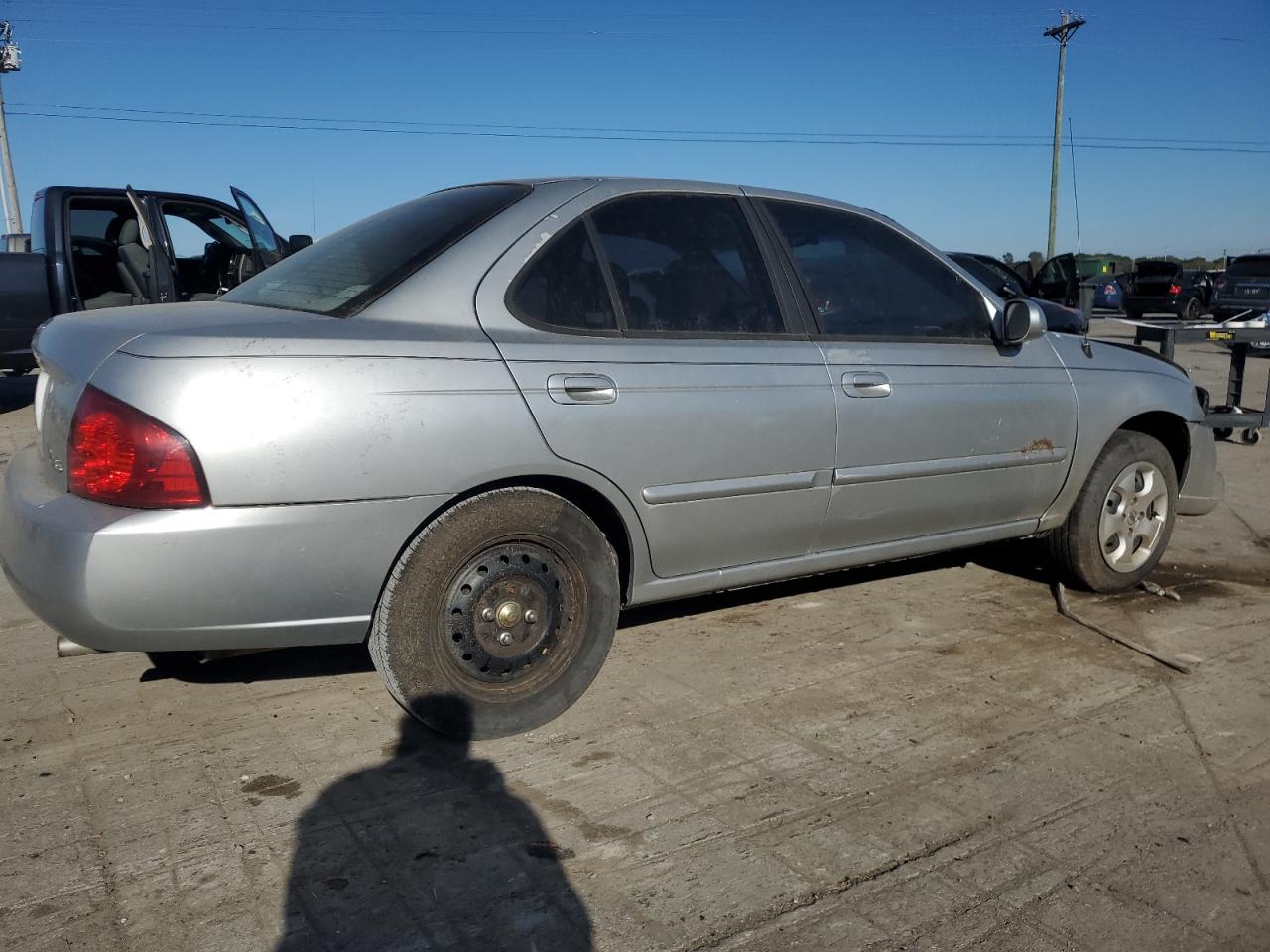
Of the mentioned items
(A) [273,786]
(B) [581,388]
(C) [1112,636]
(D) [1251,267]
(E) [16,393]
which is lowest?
(C) [1112,636]

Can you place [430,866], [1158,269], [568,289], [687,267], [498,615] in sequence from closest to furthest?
[430,866] → [498,615] → [568,289] → [687,267] → [1158,269]

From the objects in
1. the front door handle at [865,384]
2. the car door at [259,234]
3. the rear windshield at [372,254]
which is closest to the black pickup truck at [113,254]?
the car door at [259,234]

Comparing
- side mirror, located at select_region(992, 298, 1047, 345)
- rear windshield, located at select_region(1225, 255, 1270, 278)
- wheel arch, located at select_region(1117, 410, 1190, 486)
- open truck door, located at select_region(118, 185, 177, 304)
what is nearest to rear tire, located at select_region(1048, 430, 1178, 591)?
wheel arch, located at select_region(1117, 410, 1190, 486)

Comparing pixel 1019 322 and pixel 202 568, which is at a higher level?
pixel 1019 322

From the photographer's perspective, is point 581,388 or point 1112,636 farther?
point 1112,636

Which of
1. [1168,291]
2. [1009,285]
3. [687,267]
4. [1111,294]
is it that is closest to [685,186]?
[687,267]

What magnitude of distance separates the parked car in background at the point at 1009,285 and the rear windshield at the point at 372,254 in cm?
480

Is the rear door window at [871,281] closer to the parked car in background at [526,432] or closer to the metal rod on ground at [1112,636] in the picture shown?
the parked car in background at [526,432]

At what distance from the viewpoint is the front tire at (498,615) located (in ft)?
9.85

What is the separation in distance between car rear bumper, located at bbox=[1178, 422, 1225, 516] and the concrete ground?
3.09ft

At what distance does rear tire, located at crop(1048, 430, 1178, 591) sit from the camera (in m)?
4.65

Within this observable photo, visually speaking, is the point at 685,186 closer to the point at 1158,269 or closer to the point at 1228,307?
the point at 1228,307

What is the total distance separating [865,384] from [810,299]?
364 mm

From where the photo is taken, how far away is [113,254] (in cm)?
903
